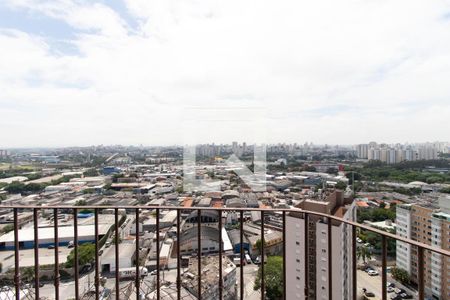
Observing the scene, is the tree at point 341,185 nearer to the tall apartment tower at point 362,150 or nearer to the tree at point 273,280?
the tree at point 273,280

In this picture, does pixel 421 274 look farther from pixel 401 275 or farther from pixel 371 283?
pixel 401 275

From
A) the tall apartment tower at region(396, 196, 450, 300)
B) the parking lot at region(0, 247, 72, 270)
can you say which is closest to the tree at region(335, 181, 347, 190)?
Result: the tall apartment tower at region(396, 196, 450, 300)

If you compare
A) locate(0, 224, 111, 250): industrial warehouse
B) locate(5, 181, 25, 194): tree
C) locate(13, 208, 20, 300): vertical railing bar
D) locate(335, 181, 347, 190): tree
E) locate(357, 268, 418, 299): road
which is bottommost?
locate(357, 268, 418, 299): road

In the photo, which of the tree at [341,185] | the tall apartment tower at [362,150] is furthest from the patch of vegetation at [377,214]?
the tall apartment tower at [362,150]

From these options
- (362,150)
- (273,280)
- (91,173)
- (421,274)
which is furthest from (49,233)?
(362,150)

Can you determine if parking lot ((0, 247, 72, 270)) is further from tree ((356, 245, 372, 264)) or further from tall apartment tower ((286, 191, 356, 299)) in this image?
tree ((356, 245, 372, 264))

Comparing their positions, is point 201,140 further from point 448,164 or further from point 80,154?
point 448,164
